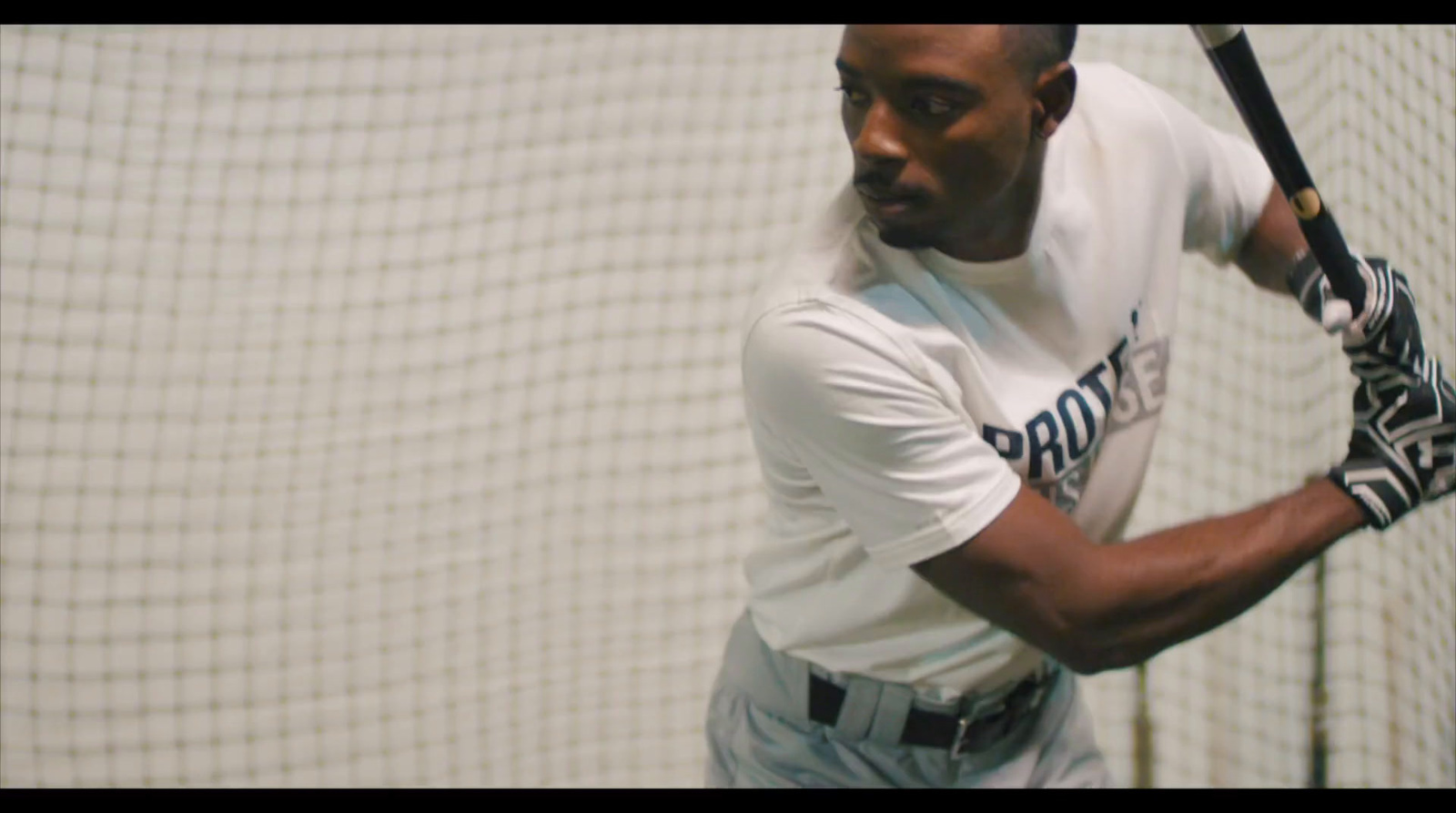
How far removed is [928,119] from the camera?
1.30m

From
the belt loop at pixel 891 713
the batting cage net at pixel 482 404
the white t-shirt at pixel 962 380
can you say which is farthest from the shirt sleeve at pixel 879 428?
the batting cage net at pixel 482 404

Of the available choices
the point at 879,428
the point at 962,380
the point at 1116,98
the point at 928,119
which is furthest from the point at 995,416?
the point at 1116,98

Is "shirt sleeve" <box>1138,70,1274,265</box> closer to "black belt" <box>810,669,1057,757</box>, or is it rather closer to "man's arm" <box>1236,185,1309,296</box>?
"man's arm" <box>1236,185,1309,296</box>

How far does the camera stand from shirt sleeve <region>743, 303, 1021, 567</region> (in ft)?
4.28

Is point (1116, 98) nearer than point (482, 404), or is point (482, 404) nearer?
point (1116, 98)

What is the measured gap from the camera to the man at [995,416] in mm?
1316

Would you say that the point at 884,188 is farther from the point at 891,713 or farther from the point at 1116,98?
the point at 891,713

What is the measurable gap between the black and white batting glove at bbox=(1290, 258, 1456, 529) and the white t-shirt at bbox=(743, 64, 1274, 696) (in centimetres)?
19

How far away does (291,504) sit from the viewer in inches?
109

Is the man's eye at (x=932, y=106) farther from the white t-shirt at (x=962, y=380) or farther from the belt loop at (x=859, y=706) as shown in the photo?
the belt loop at (x=859, y=706)

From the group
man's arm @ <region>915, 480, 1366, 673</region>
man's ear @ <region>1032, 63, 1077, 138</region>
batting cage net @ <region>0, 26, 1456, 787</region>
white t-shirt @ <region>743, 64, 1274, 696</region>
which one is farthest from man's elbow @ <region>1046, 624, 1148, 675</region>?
batting cage net @ <region>0, 26, 1456, 787</region>

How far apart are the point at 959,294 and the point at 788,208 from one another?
1.74 m

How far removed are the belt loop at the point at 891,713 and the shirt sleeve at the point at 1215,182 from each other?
22.9 inches

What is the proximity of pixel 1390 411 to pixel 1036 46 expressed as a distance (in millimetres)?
504
